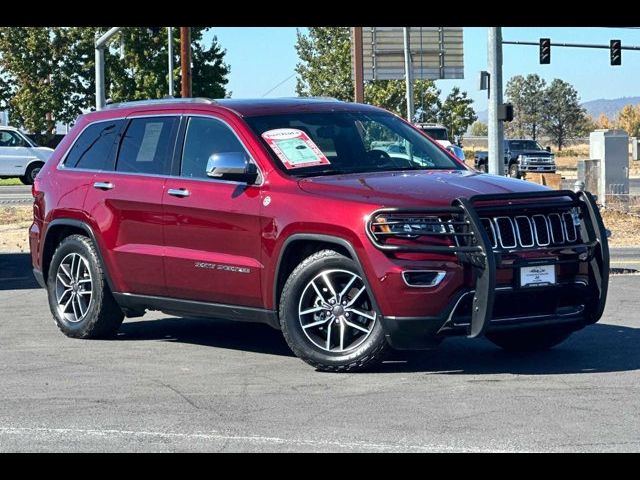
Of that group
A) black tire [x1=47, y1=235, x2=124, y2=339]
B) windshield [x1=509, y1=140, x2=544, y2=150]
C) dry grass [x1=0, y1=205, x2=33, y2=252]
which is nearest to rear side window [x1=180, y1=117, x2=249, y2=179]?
black tire [x1=47, y1=235, x2=124, y2=339]

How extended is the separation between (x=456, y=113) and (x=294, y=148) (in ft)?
186

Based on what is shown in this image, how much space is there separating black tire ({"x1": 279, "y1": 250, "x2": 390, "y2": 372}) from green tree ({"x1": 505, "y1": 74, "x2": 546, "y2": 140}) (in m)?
93.6

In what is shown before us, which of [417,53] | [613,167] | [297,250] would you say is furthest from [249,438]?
[417,53]

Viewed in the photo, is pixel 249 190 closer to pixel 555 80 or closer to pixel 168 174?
pixel 168 174

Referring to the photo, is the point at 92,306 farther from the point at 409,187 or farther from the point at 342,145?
the point at 409,187

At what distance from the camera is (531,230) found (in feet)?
27.8

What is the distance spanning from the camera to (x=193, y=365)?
908 cm

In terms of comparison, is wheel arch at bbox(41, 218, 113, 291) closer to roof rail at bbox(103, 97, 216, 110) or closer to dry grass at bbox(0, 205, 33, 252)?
roof rail at bbox(103, 97, 216, 110)

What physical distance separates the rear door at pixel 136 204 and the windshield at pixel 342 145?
0.87 meters

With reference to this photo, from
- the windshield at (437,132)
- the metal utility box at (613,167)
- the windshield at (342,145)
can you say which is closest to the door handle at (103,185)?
the windshield at (342,145)

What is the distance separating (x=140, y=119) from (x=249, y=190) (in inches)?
62.9

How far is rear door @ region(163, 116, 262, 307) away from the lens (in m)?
8.98
